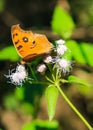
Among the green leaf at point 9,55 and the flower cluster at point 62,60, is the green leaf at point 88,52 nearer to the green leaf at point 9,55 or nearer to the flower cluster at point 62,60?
the flower cluster at point 62,60

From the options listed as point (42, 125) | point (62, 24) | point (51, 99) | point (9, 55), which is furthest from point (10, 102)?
point (51, 99)

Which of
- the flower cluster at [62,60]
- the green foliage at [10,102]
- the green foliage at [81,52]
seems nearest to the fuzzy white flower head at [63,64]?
the flower cluster at [62,60]

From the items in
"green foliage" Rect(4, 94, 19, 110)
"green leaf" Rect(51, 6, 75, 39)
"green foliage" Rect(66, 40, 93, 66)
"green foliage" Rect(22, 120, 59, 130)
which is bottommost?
"green foliage" Rect(22, 120, 59, 130)

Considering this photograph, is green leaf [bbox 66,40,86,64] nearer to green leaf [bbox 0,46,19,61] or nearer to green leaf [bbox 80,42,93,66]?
green leaf [bbox 80,42,93,66]

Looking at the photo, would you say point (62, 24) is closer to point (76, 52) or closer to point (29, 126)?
point (76, 52)

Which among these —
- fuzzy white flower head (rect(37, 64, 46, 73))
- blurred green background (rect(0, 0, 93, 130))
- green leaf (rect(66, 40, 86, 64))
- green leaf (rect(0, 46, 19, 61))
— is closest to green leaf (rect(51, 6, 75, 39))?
blurred green background (rect(0, 0, 93, 130))

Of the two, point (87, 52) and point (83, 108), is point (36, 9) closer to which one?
point (83, 108)
